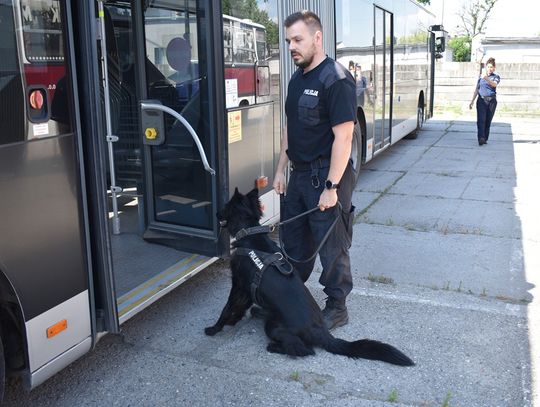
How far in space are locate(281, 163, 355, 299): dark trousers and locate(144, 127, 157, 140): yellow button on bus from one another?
1.31m

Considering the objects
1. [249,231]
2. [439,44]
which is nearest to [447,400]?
[249,231]

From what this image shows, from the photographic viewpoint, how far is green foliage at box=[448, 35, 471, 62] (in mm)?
40812

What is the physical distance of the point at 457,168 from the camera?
9.68 m

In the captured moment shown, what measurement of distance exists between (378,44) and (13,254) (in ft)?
23.5

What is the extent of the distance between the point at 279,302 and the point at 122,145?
10.5 feet

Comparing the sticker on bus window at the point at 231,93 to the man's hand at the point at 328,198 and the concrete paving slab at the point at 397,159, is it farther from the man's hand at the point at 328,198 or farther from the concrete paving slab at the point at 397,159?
the concrete paving slab at the point at 397,159

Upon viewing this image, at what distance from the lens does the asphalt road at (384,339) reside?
10.7 ft

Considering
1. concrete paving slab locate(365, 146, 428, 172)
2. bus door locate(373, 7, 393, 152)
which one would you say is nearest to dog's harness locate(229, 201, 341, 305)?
bus door locate(373, 7, 393, 152)

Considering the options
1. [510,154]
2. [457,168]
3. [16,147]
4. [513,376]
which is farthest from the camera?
[510,154]

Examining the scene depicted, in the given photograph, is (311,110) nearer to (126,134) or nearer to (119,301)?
(119,301)

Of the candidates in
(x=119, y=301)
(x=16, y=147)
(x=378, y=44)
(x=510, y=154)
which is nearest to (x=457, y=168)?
(x=510, y=154)

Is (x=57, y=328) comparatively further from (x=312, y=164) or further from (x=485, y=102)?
(x=485, y=102)

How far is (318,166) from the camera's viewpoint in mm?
3795

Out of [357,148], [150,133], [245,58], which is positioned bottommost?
[357,148]
